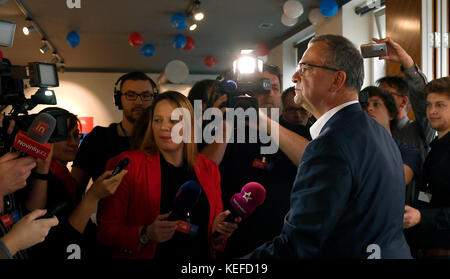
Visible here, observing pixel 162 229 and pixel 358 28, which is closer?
pixel 162 229

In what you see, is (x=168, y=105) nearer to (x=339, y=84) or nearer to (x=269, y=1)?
(x=339, y=84)

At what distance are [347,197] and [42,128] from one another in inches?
33.3

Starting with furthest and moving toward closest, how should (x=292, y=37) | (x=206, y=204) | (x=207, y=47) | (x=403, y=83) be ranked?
1. (x=207, y=47)
2. (x=292, y=37)
3. (x=403, y=83)
4. (x=206, y=204)

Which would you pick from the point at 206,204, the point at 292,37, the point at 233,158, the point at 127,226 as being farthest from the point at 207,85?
the point at 292,37

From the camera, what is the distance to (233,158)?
1776mm

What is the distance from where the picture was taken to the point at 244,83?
5.14ft

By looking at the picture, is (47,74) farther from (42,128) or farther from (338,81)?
(338,81)

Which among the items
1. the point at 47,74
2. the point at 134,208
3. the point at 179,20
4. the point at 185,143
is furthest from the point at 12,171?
the point at 179,20

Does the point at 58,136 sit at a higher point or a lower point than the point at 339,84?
lower

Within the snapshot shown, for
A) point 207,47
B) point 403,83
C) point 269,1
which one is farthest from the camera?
point 207,47

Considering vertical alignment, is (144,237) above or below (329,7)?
below

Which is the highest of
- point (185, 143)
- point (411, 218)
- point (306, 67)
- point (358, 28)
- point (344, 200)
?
point (358, 28)
